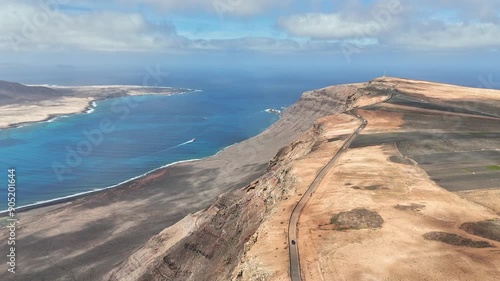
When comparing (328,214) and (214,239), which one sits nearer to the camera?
(328,214)

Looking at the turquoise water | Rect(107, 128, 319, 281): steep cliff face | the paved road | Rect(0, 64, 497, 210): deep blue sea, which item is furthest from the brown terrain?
the turquoise water

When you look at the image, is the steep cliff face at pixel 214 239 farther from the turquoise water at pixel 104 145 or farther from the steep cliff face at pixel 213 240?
the turquoise water at pixel 104 145

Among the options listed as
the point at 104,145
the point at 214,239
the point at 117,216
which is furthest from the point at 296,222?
the point at 104,145

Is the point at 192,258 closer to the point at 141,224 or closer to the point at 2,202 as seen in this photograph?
the point at 141,224

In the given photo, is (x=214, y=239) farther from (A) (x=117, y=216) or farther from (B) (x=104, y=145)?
(B) (x=104, y=145)

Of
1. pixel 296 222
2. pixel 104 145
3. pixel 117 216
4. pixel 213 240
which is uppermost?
pixel 296 222

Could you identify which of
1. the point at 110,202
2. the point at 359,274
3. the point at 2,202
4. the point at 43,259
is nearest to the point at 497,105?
the point at 359,274
